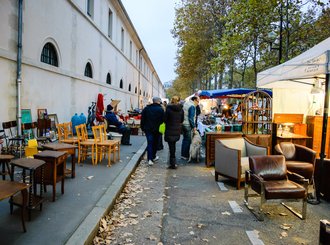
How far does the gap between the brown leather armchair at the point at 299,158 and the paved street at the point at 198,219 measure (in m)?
1.01

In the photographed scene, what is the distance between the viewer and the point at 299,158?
657cm

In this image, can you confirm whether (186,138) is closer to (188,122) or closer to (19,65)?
(188,122)

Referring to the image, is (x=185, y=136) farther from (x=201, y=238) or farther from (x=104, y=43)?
(x=104, y=43)

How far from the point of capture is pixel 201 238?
3.79 m

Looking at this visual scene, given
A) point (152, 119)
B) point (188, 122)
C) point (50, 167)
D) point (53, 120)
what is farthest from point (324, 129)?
point (53, 120)

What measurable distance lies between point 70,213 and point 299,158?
5012 mm

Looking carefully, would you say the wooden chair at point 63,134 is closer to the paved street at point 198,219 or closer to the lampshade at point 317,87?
the paved street at point 198,219

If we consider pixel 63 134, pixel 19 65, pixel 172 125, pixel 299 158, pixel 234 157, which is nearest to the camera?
pixel 234 157

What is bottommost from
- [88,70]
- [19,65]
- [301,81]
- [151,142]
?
[151,142]

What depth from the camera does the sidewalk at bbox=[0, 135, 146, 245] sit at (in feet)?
10.9

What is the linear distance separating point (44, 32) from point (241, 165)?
7.31 metres

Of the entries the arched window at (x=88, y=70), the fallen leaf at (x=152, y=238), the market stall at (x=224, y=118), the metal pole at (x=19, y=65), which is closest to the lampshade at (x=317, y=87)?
the market stall at (x=224, y=118)

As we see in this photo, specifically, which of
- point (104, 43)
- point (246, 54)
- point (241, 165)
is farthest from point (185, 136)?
point (246, 54)


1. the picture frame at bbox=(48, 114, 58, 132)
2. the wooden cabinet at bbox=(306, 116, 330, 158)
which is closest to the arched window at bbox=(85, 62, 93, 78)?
the picture frame at bbox=(48, 114, 58, 132)
